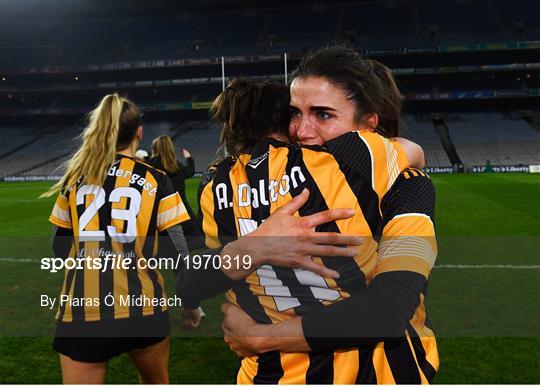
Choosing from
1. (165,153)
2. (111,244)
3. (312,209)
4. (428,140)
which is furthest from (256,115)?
(428,140)

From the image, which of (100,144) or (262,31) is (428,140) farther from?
(100,144)

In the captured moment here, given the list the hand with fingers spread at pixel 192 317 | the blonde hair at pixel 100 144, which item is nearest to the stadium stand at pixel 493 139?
the hand with fingers spread at pixel 192 317

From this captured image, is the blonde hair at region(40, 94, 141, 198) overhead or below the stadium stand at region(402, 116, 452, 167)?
below

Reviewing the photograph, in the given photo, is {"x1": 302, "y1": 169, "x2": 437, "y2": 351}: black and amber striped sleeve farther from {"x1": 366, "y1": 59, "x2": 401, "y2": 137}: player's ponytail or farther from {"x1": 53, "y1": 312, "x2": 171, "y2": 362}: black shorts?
{"x1": 53, "y1": 312, "x2": 171, "y2": 362}: black shorts

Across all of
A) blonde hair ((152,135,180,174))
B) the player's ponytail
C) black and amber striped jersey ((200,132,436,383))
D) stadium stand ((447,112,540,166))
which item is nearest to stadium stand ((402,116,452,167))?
stadium stand ((447,112,540,166))

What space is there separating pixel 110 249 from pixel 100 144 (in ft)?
1.79

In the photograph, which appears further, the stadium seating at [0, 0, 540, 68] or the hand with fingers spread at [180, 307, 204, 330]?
the stadium seating at [0, 0, 540, 68]

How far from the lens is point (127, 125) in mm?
2539

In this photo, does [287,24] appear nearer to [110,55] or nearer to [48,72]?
[110,55]

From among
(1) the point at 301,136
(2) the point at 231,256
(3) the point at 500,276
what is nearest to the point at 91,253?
(2) the point at 231,256

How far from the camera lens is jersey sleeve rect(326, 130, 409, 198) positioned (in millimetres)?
1212

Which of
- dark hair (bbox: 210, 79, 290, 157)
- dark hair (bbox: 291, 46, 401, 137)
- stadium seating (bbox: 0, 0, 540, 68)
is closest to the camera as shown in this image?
dark hair (bbox: 291, 46, 401, 137)

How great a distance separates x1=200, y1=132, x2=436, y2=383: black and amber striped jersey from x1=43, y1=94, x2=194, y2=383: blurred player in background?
1.18m

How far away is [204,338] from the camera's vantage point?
4.08 m
